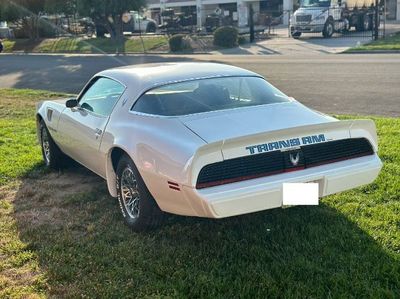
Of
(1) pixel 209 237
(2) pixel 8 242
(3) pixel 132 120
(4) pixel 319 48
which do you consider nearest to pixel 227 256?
(1) pixel 209 237

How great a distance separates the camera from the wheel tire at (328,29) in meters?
30.4

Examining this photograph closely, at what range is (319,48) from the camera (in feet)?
83.3

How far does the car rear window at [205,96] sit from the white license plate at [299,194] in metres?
1.06

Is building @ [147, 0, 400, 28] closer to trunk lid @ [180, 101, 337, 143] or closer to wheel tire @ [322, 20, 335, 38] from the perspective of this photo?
wheel tire @ [322, 20, 335, 38]

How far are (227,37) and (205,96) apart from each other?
26.5 metres

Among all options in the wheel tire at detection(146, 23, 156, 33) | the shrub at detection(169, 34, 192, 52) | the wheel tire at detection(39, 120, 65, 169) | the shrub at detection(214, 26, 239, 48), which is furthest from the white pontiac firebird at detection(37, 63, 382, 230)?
the wheel tire at detection(146, 23, 156, 33)

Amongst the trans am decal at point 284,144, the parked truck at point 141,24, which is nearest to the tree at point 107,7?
the parked truck at point 141,24

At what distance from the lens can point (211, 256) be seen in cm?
379

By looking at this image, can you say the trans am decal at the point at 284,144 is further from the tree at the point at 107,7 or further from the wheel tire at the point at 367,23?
the tree at the point at 107,7

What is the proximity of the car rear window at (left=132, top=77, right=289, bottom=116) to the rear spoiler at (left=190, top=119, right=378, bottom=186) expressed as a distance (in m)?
0.81

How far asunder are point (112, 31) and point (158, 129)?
3466cm

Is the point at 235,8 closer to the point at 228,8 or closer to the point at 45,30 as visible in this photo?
the point at 228,8

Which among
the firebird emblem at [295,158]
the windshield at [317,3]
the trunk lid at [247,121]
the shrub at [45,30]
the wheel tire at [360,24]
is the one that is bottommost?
the firebird emblem at [295,158]

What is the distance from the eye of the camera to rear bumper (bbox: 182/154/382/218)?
3.48 meters
